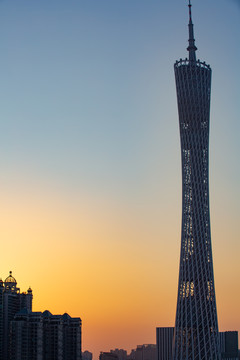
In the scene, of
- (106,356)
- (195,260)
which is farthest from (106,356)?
(195,260)

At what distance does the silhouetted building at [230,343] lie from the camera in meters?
125

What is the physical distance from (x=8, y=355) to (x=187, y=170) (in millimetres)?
34913

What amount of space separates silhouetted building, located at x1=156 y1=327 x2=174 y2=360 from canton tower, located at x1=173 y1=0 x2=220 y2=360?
64.9 metres

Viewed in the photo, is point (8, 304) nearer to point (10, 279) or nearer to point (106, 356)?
point (10, 279)

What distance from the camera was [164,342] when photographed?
142375mm

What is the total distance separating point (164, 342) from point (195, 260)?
71.0 m

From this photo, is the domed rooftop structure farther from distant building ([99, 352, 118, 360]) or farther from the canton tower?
distant building ([99, 352, 118, 360])

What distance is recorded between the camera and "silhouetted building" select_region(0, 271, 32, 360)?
3588 inches

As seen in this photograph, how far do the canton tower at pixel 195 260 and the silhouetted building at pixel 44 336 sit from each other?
780 inches

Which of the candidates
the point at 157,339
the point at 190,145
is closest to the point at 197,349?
the point at 190,145

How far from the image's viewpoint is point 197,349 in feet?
253

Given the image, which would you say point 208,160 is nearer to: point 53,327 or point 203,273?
point 203,273

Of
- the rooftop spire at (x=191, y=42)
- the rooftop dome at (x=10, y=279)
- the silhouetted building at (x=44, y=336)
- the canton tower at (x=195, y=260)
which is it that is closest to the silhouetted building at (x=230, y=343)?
the silhouetted building at (x=44, y=336)

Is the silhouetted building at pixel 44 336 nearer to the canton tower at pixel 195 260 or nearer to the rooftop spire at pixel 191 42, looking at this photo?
the canton tower at pixel 195 260
